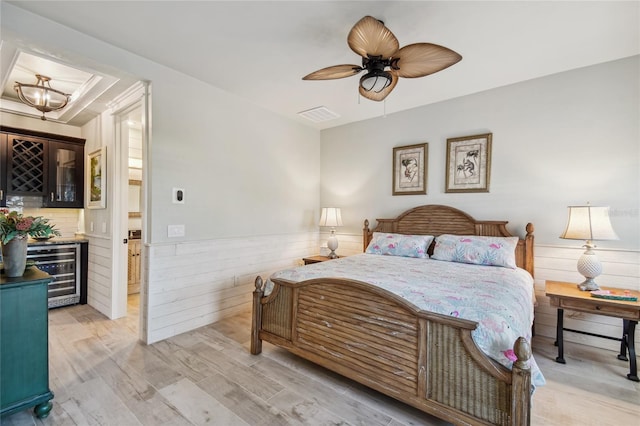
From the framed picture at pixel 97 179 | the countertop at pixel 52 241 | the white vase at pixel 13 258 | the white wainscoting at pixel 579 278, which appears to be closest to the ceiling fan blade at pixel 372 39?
the white vase at pixel 13 258

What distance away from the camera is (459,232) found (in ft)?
11.5

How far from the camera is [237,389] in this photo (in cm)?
210

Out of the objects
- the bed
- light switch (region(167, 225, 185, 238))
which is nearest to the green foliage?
light switch (region(167, 225, 185, 238))

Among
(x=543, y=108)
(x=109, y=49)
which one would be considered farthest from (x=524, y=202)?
(x=109, y=49)

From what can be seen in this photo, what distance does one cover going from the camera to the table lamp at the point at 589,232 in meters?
2.49

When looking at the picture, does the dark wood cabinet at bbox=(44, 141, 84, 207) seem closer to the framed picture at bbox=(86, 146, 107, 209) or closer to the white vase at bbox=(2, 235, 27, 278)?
the framed picture at bbox=(86, 146, 107, 209)

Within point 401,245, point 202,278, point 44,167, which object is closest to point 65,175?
point 44,167

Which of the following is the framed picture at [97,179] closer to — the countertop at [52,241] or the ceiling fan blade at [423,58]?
the countertop at [52,241]

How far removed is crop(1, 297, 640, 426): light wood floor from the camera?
5.98 feet

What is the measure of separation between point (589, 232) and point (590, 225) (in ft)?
0.21

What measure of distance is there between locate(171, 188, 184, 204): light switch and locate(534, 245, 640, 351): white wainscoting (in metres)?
3.76

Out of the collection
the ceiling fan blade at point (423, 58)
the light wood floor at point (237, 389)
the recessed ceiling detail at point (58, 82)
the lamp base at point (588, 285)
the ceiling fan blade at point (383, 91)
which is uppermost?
the recessed ceiling detail at point (58, 82)

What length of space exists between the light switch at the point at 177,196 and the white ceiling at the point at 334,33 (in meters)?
1.21

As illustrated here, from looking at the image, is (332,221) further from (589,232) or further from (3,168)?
(3,168)
